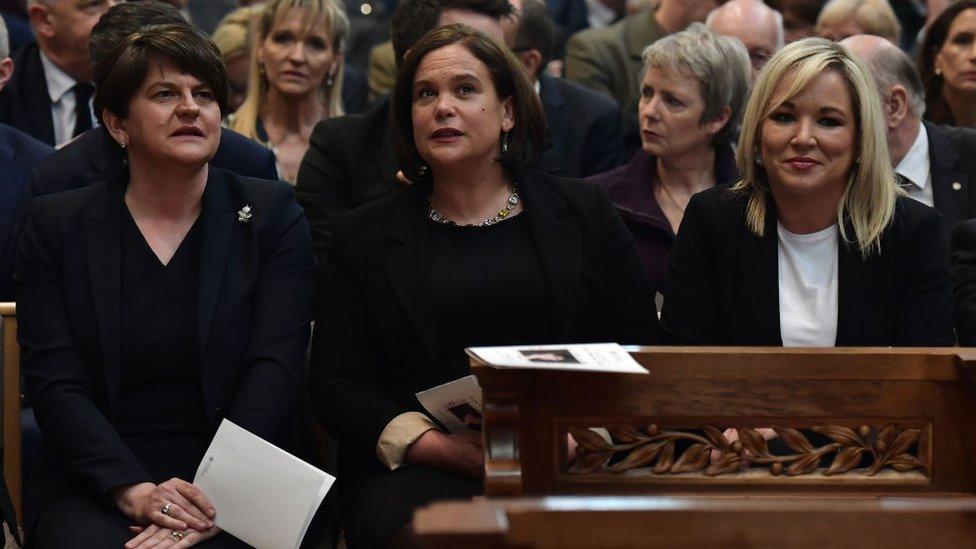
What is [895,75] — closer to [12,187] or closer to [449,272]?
[449,272]

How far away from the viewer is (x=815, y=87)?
3.59 meters

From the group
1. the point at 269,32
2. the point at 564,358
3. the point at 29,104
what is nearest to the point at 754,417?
the point at 564,358

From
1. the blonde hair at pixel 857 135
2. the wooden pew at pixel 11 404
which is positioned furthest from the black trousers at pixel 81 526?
the blonde hair at pixel 857 135

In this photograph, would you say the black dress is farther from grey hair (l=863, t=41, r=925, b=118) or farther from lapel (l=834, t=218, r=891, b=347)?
grey hair (l=863, t=41, r=925, b=118)

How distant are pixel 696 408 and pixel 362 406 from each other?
0.97 meters

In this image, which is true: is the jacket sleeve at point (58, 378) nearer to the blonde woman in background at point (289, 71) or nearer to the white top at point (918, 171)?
the blonde woman in background at point (289, 71)

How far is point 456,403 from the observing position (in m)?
3.27

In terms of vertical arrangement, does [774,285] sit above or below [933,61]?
below

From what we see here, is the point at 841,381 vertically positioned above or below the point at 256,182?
below

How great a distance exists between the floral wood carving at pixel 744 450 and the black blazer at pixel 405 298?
2.33ft

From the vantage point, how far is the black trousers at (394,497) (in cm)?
321

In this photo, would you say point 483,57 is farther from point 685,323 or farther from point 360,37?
point 360,37

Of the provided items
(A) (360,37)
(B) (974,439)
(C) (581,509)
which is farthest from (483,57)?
(A) (360,37)

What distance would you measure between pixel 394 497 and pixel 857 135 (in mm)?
1481
